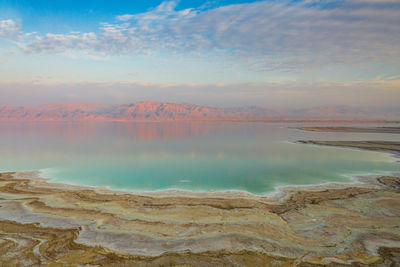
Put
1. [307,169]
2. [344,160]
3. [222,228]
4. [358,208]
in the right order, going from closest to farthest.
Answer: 1. [222,228]
2. [358,208]
3. [307,169]
4. [344,160]

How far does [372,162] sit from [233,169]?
12.2 m

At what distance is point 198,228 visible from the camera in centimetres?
802

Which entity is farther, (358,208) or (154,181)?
(154,181)

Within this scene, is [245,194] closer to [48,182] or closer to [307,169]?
[307,169]

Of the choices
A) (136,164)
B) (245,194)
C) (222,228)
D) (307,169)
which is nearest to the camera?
(222,228)

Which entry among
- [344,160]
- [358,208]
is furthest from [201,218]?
[344,160]

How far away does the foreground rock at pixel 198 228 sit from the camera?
20.6 ft

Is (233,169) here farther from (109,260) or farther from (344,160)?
(109,260)

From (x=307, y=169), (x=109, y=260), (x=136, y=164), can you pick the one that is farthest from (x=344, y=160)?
(x=109, y=260)

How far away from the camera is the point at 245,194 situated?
1221cm


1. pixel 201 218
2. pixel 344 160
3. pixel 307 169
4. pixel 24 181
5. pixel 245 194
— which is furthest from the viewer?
pixel 344 160

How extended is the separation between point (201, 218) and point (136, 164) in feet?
42.1

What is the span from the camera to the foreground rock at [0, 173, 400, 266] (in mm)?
6293

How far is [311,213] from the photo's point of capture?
9422 mm
